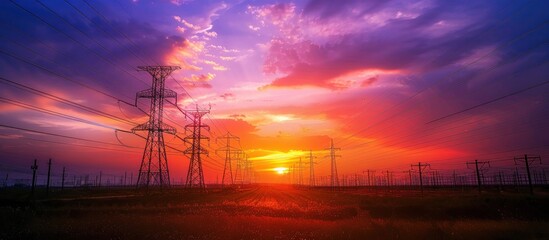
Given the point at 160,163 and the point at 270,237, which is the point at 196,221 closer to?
the point at 270,237

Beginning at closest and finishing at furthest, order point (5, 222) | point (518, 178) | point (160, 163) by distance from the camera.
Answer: point (5, 222) → point (160, 163) → point (518, 178)

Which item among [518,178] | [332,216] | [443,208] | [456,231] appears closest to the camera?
[456,231]

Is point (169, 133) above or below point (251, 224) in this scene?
above

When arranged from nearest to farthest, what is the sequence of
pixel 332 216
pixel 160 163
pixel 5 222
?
pixel 5 222
pixel 332 216
pixel 160 163

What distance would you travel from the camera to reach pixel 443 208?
138ft

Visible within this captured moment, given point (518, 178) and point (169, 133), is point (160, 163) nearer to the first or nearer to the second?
point (169, 133)

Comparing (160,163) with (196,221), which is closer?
(196,221)

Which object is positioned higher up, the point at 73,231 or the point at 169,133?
the point at 169,133

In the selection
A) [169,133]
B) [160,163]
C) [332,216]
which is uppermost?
[169,133]

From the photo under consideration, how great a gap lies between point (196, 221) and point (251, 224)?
399 cm

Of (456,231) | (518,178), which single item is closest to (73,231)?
(456,231)

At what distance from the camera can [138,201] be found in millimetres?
47906

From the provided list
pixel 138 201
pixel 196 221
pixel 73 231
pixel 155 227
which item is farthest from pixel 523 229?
pixel 138 201

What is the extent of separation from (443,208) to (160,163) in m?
38.3
